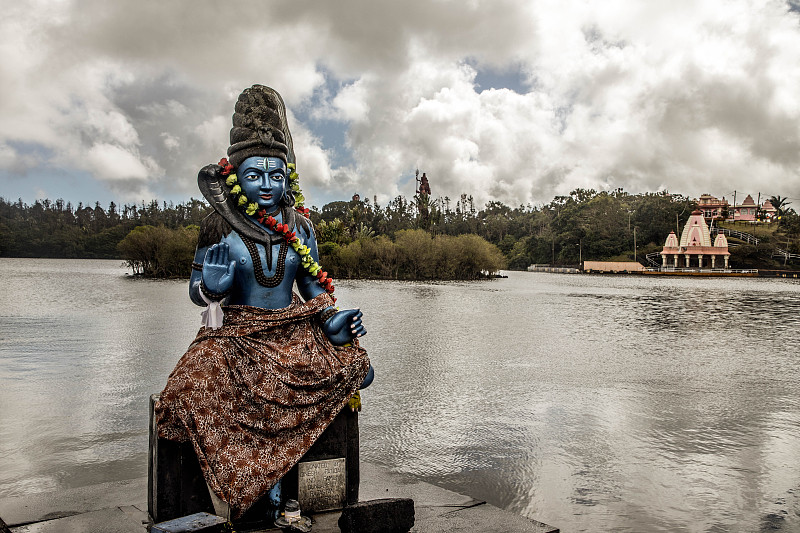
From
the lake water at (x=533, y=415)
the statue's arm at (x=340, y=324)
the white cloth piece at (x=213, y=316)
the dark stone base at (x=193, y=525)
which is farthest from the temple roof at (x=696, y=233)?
the dark stone base at (x=193, y=525)

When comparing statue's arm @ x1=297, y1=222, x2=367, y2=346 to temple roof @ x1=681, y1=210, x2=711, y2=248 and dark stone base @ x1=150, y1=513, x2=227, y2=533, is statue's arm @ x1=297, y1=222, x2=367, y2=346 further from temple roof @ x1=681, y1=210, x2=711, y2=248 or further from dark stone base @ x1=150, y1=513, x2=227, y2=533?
temple roof @ x1=681, y1=210, x2=711, y2=248

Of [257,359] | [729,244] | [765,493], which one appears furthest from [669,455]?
[729,244]

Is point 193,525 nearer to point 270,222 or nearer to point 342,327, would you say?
point 342,327

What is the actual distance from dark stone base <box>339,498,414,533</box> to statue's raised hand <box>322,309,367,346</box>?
0.96 meters

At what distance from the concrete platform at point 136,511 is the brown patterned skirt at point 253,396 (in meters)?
0.50

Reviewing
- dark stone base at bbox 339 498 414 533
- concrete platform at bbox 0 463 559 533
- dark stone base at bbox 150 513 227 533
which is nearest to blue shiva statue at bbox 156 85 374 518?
dark stone base at bbox 150 513 227 533

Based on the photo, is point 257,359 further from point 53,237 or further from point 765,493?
point 53,237

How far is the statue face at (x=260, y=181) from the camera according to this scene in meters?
3.97

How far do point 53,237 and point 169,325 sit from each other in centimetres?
9513

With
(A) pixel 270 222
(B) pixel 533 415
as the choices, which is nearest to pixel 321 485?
(A) pixel 270 222

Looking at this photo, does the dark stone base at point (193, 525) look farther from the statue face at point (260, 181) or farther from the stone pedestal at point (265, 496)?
the statue face at point (260, 181)

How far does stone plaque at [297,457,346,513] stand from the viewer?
384cm

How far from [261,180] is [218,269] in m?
0.62

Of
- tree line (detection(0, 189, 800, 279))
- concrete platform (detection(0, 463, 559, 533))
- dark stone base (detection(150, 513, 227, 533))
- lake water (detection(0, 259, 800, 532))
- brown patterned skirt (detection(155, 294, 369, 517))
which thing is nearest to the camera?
dark stone base (detection(150, 513, 227, 533))
